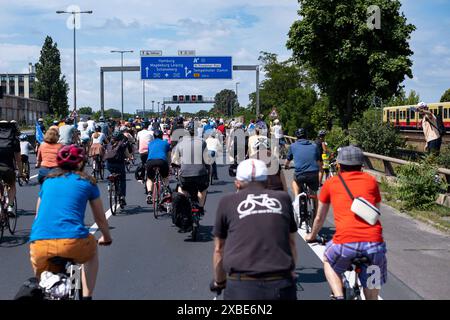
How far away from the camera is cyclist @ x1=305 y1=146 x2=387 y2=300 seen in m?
5.32

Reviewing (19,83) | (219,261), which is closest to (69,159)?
(219,261)

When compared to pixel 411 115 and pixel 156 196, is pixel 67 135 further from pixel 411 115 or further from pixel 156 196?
pixel 411 115

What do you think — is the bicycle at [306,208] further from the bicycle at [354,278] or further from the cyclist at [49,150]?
the bicycle at [354,278]

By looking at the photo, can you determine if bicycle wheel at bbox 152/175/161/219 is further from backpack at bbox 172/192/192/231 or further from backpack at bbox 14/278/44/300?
backpack at bbox 14/278/44/300

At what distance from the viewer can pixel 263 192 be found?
446 centimetres

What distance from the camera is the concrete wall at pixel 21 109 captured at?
7412 centimetres

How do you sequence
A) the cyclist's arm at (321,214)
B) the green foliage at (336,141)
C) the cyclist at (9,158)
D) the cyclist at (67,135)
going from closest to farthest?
the cyclist's arm at (321,214) → the cyclist at (9,158) → the cyclist at (67,135) → the green foliage at (336,141)

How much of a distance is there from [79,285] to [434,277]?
4.59 m

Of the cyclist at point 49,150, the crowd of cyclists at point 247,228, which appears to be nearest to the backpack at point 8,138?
the cyclist at point 49,150

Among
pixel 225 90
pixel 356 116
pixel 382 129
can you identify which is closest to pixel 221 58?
pixel 356 116

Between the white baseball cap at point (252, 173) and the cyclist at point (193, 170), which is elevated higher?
the white baseball cap at point (252, 173)

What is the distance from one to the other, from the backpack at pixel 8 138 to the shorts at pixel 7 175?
0.34 m

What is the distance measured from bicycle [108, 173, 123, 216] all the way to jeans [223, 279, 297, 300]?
9.51 m
